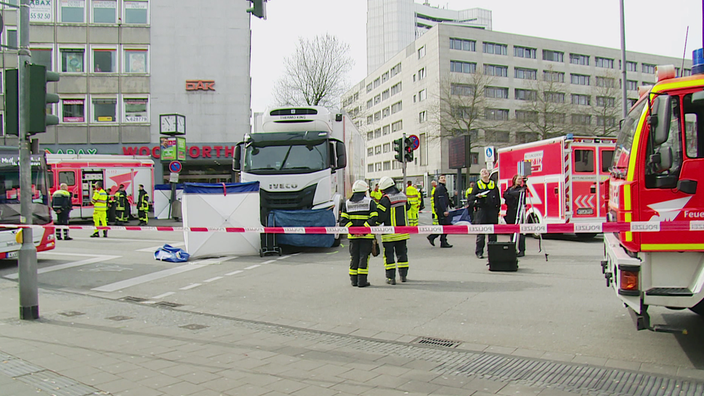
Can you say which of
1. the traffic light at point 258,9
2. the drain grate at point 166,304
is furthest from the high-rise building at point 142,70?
the drain grate at point 166,304

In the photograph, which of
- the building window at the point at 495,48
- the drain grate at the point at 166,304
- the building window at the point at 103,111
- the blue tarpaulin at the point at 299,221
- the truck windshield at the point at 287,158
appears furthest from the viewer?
the building window at the point at 495,48

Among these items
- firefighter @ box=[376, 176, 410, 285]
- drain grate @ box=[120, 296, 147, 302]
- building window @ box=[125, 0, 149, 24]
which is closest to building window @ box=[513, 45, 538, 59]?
building window @ box=[125, 0, 149, 24]

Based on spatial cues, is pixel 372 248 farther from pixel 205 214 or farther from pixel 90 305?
pixel 205 214

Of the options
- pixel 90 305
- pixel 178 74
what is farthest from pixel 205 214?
pixel 178 74

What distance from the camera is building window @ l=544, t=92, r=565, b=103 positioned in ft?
177

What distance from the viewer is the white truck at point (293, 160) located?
43.6 feet

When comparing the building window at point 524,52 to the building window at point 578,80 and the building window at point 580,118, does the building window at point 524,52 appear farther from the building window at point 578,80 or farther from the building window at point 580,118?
the building window at point 580,118

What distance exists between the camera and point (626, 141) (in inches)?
221

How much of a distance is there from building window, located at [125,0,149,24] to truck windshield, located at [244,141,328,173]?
2377 centimetres

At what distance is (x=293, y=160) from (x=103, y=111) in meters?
23.8

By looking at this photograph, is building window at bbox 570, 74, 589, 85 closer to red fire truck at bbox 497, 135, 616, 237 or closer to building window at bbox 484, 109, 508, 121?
building window at bbox 484, 109, 508, 121

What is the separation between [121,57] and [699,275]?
1338 inches

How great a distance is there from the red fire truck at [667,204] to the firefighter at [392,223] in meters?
4.32

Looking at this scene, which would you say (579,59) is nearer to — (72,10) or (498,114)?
(498,114)
